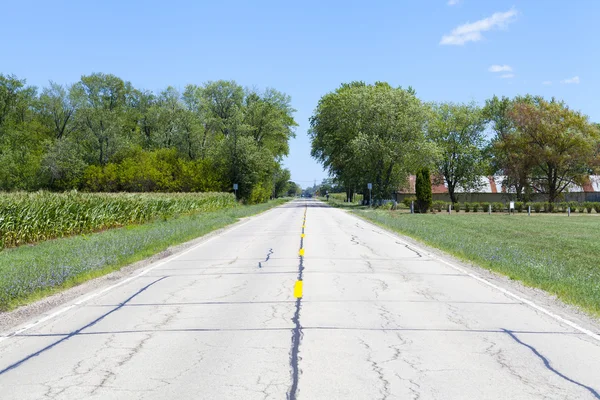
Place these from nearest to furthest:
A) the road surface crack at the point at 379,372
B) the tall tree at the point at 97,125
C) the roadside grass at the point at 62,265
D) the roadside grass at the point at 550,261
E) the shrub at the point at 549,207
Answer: the road surface crack at the point at 379,372 < the roadside grass at the point at 62,265 < the roadside grass at the point at 550,261 < the shrub at the point at 549,207 < the tall tree at the point at 97,125

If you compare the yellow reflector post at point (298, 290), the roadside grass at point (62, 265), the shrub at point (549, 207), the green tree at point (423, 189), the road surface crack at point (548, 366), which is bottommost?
the yellow reflector post at point (298, 290)

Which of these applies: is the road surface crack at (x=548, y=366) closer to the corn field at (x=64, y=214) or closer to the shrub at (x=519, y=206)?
the corn field at (x=64, y=214)

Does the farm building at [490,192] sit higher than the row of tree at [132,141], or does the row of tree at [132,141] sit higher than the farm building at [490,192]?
the row of tree at [132,141]

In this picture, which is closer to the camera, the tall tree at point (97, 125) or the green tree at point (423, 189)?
the green tree at point (423, 189)

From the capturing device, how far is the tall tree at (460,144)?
7856 centimetres

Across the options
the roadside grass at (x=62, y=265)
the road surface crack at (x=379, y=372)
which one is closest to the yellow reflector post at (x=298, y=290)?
the road surface crack at (x=379, y=372)

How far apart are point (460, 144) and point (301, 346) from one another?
256 feet

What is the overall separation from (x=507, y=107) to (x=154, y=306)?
81323 mm

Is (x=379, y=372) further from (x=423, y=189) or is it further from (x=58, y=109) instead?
(x=58, y=109)

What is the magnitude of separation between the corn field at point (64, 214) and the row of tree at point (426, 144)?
30563 mm

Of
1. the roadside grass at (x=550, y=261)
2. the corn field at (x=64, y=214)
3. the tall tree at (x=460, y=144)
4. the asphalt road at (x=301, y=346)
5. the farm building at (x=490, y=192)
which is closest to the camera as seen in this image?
the asphalt road at (x=301, y=346)

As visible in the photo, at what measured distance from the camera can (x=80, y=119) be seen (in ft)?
243

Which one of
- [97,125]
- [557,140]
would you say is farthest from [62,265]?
[97,125]

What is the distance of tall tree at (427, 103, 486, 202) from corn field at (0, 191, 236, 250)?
53.4m
